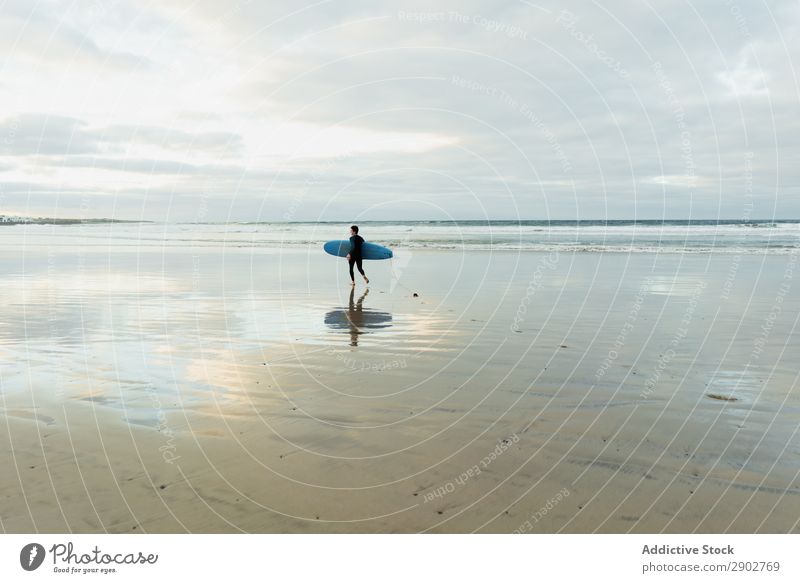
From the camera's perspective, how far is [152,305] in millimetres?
16781

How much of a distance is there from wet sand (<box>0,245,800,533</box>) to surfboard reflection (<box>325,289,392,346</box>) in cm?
11

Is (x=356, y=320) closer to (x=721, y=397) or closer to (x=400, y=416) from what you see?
(x=400, y=416)

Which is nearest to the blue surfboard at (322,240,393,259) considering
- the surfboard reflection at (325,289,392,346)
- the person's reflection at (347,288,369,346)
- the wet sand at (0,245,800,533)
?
the person's reflection at (347,288,369,346)

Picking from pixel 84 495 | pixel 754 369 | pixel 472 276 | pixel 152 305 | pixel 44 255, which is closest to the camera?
pixel 84 495

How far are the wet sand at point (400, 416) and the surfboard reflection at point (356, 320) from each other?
11cm

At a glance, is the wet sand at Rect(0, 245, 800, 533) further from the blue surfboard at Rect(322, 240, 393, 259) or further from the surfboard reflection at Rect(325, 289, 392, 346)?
the blue surfboard at Rect(322, 240, 393, 259)

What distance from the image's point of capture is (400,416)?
7.91 m

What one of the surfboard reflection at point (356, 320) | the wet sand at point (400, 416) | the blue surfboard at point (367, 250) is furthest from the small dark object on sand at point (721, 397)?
the blue surfboard at point (367, 250)

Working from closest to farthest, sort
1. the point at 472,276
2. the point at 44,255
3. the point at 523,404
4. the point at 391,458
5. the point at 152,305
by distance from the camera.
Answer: the point at 391,458 < the point at 523,404 < the point at 152,305 < the point at 472,276 < the point at 44,255

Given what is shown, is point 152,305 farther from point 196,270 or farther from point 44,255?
point 44,255

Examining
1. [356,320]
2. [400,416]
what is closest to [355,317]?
[356,320]

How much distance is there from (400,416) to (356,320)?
7439 mm

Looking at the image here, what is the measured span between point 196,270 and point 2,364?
17.1m

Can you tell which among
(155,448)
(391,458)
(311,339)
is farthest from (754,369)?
(155,448)
